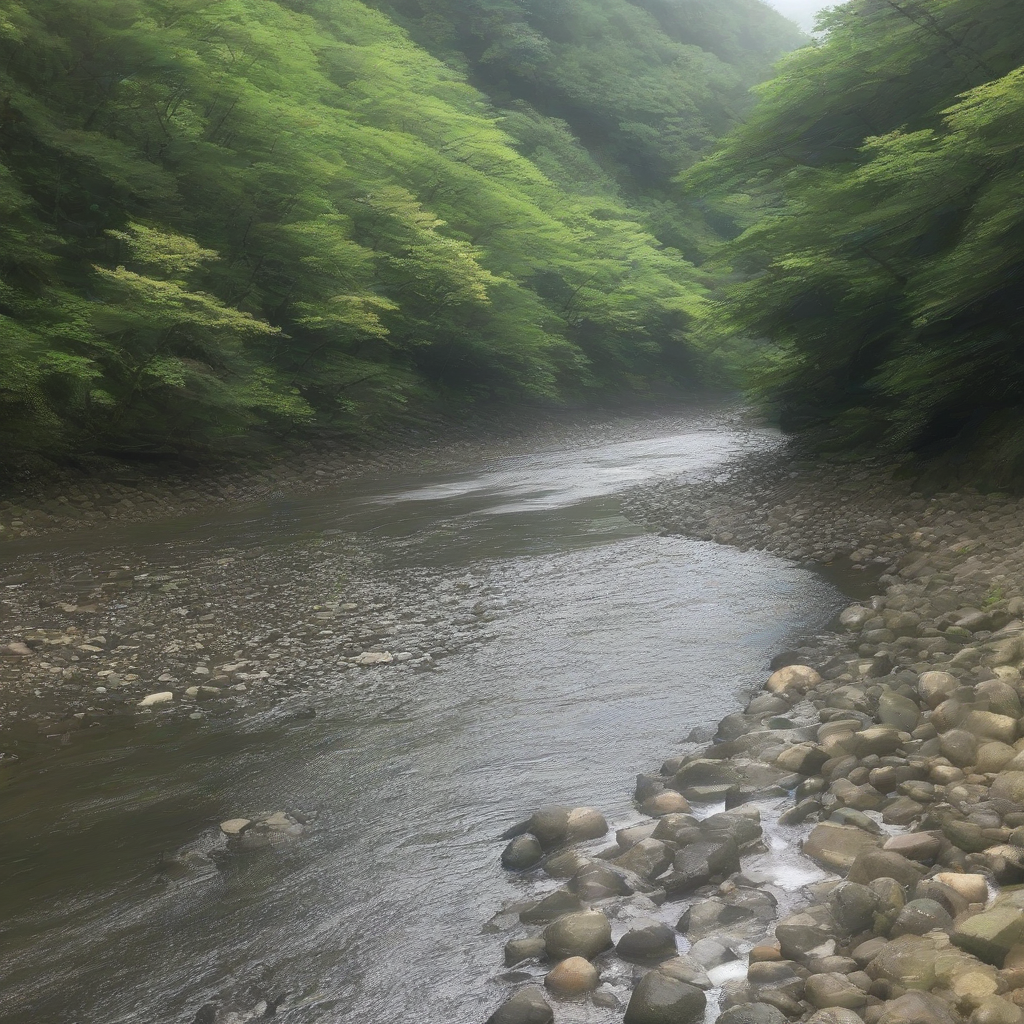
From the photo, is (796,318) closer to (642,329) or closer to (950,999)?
(950,999)

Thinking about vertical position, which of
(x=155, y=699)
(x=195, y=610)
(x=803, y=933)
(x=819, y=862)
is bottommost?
(x=819, y=862)

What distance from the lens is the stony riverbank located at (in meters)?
2.81

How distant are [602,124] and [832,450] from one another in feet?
131

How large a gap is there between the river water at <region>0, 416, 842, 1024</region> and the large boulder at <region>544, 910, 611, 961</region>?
9.4 inches

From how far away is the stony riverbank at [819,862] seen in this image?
281 cm

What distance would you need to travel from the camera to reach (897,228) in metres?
10.6

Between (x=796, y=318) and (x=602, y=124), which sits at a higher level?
(x=602, y=124)

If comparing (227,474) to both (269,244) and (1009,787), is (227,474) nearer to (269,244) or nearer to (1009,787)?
(269,244)

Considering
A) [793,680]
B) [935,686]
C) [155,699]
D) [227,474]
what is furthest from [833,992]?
[227,474]

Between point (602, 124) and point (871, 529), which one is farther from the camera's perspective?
point (602, 124)

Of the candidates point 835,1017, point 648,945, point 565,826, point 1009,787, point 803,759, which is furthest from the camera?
point 803,759

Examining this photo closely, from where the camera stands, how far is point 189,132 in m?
16.0

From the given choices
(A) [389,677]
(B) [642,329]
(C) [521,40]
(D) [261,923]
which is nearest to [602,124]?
(C) [521,40]

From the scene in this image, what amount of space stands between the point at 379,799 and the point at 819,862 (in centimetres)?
234
